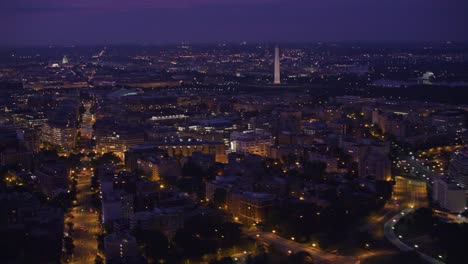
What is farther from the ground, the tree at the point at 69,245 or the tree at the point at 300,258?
the tree at the point at 300,258

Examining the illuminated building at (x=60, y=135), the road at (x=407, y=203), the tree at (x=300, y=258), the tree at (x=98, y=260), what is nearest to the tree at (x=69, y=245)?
the tree at (x=98, y=260)

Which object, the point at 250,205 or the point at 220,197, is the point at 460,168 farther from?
the point at 220,197

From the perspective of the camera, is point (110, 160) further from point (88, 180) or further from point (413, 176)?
point (413, 176)

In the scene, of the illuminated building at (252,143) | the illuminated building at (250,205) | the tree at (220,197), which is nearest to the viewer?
the illuminated building at (250,205)

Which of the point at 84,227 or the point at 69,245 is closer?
the point at 69,245

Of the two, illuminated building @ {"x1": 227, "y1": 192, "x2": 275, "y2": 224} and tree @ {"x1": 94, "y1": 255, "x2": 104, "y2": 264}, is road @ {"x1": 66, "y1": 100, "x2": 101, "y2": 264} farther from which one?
illuminated building @ {"x1": 227, "y1": 192, "x2": 275, "y2": 224}

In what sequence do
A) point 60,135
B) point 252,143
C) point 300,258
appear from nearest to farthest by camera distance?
point 300,258 → point 252,143 → point 60,135

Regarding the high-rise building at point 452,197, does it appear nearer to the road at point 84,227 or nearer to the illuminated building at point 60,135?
the road at point 84,227

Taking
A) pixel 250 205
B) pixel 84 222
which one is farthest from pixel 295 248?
pixel 84 222

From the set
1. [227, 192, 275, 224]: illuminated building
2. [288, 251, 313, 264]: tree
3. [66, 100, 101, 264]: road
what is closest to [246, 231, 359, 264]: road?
[288, 251, 313, 264]: tree
